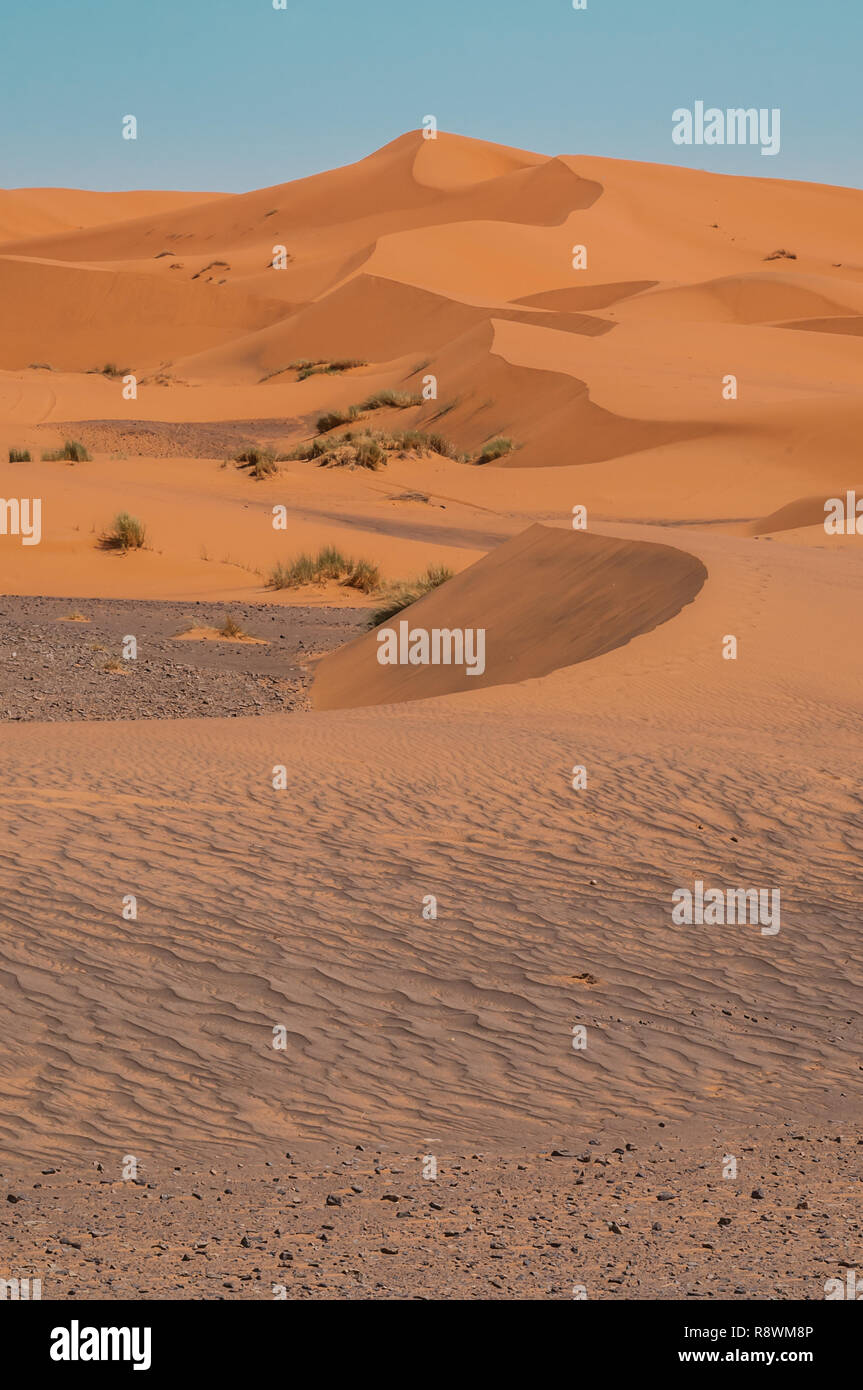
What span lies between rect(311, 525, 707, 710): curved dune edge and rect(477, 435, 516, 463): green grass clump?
17169 millimetres

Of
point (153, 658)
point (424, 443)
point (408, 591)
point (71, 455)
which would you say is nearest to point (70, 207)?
point (424, 443)

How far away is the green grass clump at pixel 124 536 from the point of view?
22.7 metres

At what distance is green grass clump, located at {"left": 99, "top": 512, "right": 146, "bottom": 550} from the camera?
2270 cm

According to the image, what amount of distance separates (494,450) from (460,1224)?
101 ft

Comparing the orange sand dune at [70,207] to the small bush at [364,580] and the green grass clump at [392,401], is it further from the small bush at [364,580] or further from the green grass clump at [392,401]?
the small bush at [364,580]

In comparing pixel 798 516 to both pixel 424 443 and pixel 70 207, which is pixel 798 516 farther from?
pixel 70 207

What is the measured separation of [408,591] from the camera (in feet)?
62.8

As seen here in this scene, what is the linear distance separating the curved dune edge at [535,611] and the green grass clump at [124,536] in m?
7.22

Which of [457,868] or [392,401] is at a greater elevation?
[392,401]

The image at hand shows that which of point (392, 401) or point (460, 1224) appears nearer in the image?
point (460, 1224)

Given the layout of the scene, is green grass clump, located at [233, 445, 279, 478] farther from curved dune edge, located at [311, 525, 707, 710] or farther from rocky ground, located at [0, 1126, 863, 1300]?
rocky ground, located at [0, 1126, 863, 1300]

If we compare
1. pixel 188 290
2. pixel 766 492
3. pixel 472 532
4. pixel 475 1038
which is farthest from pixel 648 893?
pixel 188 290
